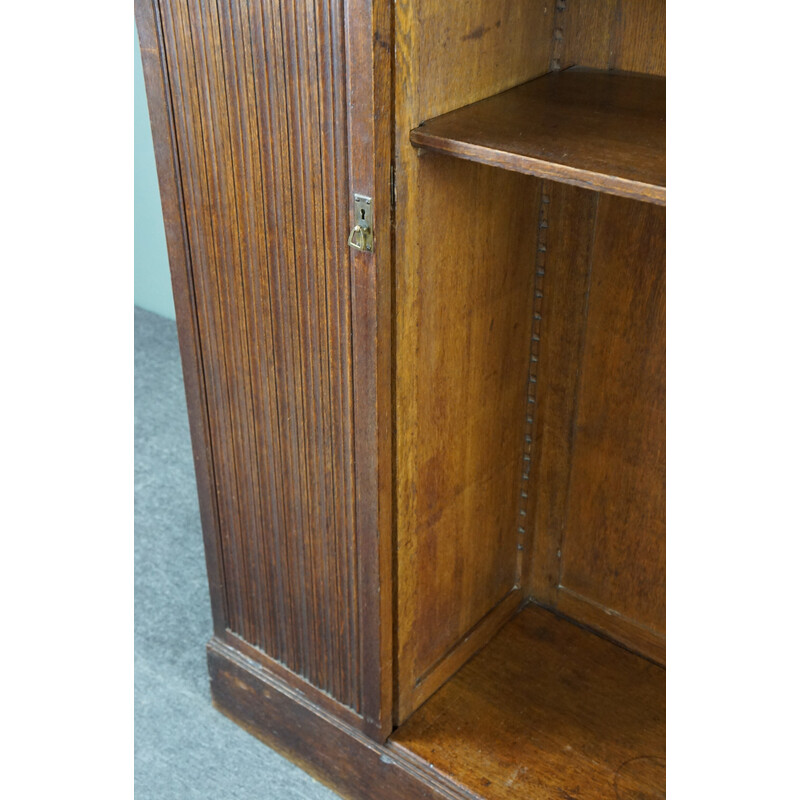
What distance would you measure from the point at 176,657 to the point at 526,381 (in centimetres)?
91

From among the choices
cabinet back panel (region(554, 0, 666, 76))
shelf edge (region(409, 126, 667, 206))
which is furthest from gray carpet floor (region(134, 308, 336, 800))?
cabinet back panel (region(554, 0, 666, 76))

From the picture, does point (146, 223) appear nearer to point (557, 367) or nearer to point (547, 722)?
point (557, 367)

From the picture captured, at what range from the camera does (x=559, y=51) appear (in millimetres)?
1446

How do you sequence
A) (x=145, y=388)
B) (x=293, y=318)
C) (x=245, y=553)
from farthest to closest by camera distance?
(x=145, y=388) < (x=245, y=553) < (x=293, y=318)

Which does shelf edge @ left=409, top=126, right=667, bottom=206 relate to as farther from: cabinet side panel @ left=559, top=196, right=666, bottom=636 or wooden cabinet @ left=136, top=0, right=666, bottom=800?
cabinet side panel @ left=559, top=196, right=666, bottom=636

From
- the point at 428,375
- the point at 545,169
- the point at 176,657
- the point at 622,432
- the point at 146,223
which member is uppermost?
the point at 545,169

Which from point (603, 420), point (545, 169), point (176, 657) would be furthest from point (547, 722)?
point (545, 169)

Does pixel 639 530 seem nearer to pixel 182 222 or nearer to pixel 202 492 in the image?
pixel 202 492

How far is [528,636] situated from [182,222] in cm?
94

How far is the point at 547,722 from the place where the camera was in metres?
1.72

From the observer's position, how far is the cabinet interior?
1252 mm

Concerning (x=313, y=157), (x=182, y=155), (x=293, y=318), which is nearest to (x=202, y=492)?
(x=293, y=318)

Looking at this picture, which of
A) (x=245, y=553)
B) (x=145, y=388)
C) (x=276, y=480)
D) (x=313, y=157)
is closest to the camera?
(x=313, y=157)

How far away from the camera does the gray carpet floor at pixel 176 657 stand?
5.96ft
